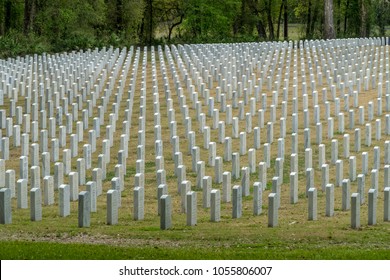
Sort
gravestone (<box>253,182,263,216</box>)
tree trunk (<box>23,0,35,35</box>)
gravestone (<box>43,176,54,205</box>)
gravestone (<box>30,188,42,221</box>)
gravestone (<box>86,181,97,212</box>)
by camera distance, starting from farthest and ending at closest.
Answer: tree trunk (<box>23,0,35,35</box>) < gravestone (<box>43,176,54,205</box>) < gravestone (<box>253,182,263,216</box>) < gravestone (<box>86,181,97,212</box>) < gravestone (<box>30,188,42,221</box>)

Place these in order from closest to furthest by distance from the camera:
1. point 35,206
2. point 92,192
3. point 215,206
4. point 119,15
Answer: point 35,206 → point 215,206 → point 92,192 → point 119,15

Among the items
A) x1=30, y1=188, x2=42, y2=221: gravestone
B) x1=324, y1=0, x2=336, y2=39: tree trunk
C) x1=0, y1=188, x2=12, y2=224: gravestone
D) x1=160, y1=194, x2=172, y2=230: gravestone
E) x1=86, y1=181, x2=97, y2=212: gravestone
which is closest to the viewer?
x1=160, y1=194, x2=172, y2=230: gravestone

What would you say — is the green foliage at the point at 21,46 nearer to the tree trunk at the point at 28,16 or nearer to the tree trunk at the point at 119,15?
the tree trunk at the point at 28,16

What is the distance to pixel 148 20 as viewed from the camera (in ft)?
243

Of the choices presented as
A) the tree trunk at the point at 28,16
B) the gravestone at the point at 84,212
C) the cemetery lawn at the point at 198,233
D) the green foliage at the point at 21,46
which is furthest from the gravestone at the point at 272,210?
the tree trunk at the point at 28,16

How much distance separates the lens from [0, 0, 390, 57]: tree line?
45.6 m

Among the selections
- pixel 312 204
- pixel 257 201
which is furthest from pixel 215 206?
pixel 312 204

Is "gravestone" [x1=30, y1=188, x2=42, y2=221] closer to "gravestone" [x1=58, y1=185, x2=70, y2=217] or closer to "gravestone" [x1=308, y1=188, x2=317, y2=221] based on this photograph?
"gravestone" [x1=58, y1=185, x2=70, y2=217]

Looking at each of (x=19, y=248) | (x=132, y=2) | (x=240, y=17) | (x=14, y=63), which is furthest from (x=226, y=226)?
(x=240, y=17)

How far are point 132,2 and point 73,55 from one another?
28121 millimetres

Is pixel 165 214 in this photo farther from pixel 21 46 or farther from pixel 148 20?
pixel 148 20

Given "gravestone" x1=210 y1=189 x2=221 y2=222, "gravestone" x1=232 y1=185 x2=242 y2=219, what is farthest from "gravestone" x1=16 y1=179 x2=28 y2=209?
"gravestone" x1=232 y1=185 x2=242 y2=219

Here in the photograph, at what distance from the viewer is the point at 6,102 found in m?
26.6
